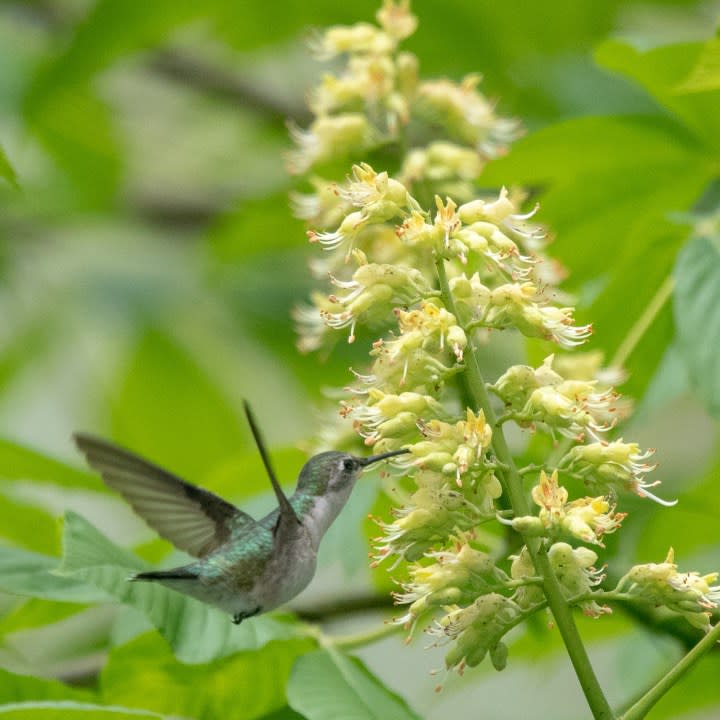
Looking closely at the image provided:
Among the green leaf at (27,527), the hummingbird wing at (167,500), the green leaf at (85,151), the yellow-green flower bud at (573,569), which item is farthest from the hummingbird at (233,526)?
the green leaf at (85,151)

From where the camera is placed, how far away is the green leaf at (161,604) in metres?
2.59

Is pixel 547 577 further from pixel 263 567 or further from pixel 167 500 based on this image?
pixel 167 500

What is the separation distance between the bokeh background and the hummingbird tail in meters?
0.25

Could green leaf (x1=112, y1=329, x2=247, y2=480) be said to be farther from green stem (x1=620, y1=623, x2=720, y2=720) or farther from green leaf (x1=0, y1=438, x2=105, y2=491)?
green stem (x1=620, y1=623, x2=720, y2=720)

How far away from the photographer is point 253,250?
19.1 ft

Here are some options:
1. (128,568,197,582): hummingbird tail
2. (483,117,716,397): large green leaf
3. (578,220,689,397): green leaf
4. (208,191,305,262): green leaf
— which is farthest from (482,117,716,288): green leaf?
(208,191,305,262): green leaf

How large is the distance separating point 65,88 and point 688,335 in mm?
2964

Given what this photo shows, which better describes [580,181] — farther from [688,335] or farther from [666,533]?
[666,533]

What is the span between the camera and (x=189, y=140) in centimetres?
798

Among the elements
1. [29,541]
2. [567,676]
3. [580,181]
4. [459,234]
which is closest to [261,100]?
[580,181]

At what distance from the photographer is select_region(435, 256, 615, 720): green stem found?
2.28m

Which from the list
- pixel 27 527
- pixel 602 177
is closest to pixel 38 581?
pixel 27 527

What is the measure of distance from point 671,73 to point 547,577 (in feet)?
5.51

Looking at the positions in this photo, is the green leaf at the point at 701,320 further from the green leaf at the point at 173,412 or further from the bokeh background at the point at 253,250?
the green leaf at the point at 173,412
